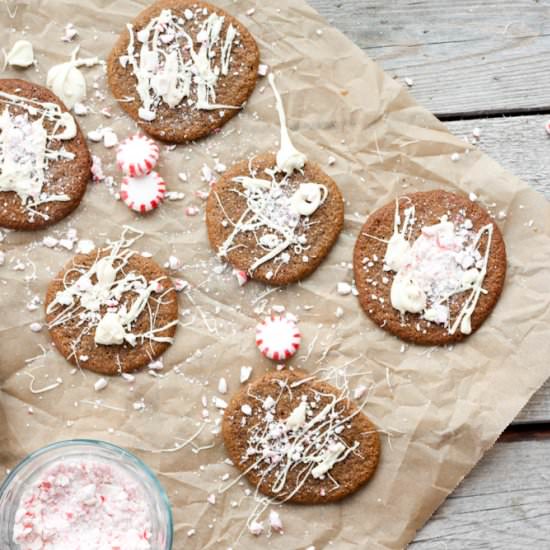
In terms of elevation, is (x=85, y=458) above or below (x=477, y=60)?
below

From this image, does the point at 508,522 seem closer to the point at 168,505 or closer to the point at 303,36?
the point at 168,505

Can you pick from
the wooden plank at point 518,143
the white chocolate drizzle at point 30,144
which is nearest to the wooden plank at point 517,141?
the wooden plank at point 518,143

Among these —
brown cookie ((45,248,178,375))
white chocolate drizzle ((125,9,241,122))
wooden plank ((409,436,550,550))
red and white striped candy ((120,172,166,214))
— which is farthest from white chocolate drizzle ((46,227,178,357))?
wooden plank ((409,436,550,550))

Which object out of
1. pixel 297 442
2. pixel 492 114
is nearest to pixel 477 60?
pixel 492 114

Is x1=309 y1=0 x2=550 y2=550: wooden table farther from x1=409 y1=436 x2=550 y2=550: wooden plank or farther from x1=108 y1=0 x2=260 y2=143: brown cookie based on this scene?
x1=108 y1=0 x2=260 y2=143: brown cookie

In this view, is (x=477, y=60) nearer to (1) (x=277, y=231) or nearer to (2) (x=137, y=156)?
(1) (x=277, y=231)
